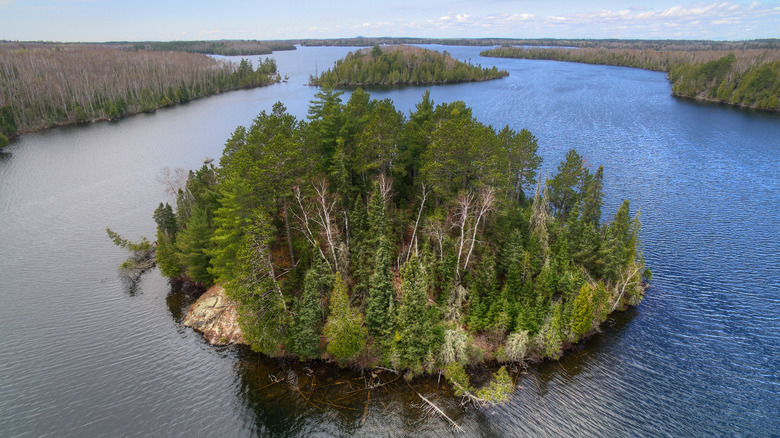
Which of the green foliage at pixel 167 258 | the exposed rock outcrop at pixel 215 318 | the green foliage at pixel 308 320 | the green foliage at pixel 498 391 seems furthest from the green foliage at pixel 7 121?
the green foliage at pixel 498 391

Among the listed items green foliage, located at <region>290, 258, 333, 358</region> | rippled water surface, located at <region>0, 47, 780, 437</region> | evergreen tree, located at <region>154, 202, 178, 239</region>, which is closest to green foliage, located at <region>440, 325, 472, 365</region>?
rippled water surface, located at <region>0, 47, 780, 437</region>

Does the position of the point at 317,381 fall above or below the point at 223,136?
below

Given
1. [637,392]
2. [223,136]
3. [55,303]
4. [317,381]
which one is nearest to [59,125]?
[223,136]

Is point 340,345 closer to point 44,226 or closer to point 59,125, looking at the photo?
point 44,226

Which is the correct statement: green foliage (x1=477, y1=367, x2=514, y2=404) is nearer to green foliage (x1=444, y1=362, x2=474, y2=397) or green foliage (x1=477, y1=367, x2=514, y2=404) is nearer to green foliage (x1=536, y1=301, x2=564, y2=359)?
green foliage (x1=444, y1=362, x2=474, y2=397)

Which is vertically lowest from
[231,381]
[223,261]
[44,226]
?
[231,381]
